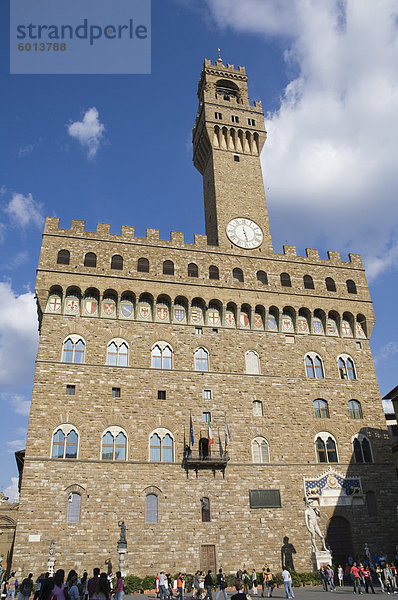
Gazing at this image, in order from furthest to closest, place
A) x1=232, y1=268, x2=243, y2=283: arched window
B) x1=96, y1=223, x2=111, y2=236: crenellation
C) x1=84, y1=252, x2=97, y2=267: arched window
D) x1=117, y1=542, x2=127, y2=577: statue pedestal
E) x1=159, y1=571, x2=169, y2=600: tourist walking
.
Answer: x1=232, y1=268, x2=243, y2=283: arched window < x1=96, y1=223, x2=111, y2=236: crenellation < x1=84, y1=252, x2=97, y2=267: arched window < x1=117, y1=542, x2=127, y2=577: statue pedestal < x1=159, y1=571, x2=169, y2=600: tourist walking

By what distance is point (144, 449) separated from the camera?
27203mm

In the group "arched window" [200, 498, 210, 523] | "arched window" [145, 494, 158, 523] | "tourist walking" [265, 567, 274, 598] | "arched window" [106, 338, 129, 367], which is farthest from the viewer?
"arched window" [106, 338, 129, 367]

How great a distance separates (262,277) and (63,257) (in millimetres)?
13333

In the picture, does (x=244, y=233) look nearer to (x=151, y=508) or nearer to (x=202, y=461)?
(x=202, y=461)

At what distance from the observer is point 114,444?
27.0 meters

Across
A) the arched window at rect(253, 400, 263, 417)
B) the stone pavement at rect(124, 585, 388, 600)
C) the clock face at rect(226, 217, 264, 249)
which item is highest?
the clock face at rect(226, 217, 264, 249)

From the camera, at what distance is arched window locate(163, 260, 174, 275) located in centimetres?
3241

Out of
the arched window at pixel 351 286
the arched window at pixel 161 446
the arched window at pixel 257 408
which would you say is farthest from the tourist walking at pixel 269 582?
the arched window at pixel 351 286

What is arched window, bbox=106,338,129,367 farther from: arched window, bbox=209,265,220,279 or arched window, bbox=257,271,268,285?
arched window, bbox=257,271,268,285

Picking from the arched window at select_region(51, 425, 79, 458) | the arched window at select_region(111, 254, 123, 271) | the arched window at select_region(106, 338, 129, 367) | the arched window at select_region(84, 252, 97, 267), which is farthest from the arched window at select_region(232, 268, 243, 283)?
the arched window at select_region(51, 425, 79, 458)

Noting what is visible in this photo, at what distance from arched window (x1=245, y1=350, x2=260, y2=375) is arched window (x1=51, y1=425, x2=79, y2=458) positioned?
1113cm

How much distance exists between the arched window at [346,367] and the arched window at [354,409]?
1744 millimetres

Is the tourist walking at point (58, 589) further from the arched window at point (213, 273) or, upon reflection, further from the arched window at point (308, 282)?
the arched window at point (308, 282)

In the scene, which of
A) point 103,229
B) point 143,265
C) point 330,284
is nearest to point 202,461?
point 143,265
